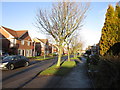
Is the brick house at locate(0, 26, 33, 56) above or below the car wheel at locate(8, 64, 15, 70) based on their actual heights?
above

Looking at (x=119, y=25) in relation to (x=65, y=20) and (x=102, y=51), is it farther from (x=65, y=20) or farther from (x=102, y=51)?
(x=65, y=20)

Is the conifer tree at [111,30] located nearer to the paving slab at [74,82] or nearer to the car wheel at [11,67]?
the paving slab at [74,82]

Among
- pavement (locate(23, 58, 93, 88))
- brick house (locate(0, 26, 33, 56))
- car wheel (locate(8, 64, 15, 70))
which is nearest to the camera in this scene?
pavement (locate(23, 58, 93, 88))

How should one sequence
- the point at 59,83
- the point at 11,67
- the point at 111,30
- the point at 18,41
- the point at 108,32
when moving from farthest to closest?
the point at 18,41, the point at 11,67, the point at 108,32, the point at 111,30, the point at 59,83

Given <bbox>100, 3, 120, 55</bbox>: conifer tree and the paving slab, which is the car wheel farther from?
<bbox>100, 3, 120, 55</bbox>: conifer tree

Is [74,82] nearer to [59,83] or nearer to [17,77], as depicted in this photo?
[59,83]

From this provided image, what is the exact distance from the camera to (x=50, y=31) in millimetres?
13008

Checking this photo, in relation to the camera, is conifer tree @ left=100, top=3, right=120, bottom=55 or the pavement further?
conifer tree @ left=100, top=3, right=120, bottom=55

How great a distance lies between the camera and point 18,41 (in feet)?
113

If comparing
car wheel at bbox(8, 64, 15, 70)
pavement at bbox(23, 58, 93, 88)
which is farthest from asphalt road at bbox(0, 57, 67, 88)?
car wheel at bbox(8, 64, 15, 70)

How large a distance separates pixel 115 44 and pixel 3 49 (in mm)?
26661

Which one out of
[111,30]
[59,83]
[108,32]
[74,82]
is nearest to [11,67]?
[59,83]

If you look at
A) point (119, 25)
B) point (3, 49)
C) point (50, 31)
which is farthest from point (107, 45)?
point (3, 49)

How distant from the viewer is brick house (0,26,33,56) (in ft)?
108
